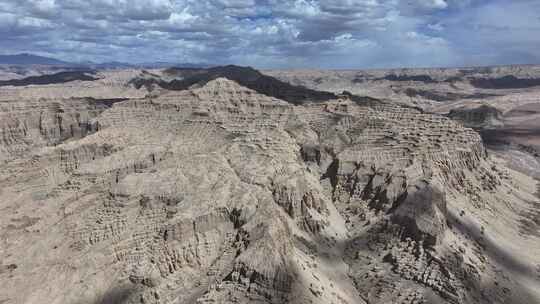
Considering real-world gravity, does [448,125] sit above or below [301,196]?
above

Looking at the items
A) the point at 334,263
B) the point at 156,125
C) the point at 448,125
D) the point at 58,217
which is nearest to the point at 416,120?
the point at 448,125

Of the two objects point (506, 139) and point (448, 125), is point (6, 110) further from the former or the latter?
point (506, 139)

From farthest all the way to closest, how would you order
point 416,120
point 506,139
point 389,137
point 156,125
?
point 506,139, point 156,125, point 416,120, point 389,137

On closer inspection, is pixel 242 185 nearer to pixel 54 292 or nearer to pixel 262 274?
pixel 262 274

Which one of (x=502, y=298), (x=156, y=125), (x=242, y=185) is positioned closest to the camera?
(x=502, y=298)

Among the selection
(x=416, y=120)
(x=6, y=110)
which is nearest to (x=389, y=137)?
(x=416, y=120)

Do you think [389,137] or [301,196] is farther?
[389,137]
